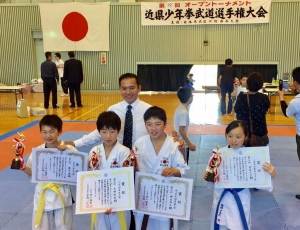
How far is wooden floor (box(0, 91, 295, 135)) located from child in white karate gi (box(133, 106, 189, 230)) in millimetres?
6260

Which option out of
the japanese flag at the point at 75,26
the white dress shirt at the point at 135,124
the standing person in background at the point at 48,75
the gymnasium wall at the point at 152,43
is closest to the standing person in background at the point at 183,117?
the white dress shirt at the point at 135,124

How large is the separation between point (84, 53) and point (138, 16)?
3.04m

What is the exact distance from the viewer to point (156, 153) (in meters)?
2.64

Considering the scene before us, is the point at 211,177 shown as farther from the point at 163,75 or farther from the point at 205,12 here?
the point at 163,75

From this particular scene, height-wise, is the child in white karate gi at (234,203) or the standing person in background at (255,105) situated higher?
the standing person in background at (255,105)

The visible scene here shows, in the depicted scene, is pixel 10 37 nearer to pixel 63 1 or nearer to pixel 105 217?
pixel 63 1

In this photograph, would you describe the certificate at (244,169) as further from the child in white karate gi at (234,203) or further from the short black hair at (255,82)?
the short black hair at (255,82)

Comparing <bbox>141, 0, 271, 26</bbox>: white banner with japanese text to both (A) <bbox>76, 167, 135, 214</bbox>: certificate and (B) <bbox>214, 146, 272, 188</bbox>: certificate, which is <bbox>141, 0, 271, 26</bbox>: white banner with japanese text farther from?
(A) <bbox>76, 167, 135, 214</bbox>: certificate

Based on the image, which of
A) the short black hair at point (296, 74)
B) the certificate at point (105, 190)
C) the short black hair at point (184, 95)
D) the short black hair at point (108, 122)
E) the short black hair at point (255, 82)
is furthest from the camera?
the short black hair at point (184, 95)

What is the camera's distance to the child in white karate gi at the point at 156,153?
2575 mm

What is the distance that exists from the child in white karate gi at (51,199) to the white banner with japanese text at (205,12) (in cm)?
1294

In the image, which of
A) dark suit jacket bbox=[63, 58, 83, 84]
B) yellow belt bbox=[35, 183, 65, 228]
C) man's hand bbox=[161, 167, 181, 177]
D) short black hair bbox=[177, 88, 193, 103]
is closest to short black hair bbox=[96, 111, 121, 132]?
man's hand bbox=[161, 167, 181, 177]

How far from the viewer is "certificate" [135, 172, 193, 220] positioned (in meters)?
2.50

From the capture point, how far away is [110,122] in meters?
2.57
